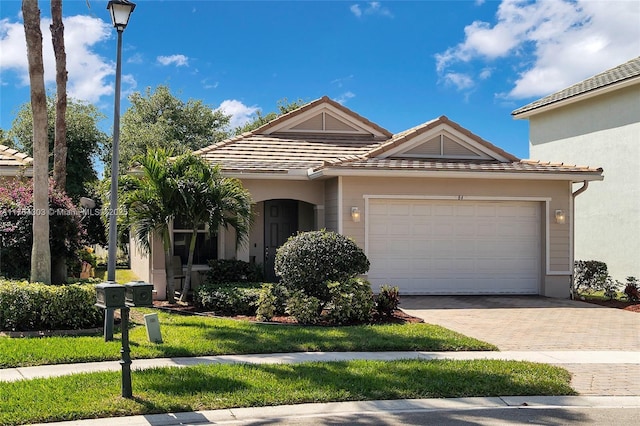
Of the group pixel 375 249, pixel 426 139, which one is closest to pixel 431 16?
pixel 426 139

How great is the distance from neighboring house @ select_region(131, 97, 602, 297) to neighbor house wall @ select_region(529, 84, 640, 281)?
14.6 ft

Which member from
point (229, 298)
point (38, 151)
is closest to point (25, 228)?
point (38, 151)

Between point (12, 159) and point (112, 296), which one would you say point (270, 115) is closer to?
point (12, 159)

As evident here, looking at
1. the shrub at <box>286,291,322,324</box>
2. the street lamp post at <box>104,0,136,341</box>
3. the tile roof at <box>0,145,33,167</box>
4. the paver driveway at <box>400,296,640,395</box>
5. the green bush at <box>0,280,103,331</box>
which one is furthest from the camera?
the tile roof at <box>0,145,33,167</box>

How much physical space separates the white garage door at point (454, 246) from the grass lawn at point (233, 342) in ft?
14.4

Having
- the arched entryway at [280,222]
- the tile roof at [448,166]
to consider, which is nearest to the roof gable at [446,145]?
the tile roof at [448,166]

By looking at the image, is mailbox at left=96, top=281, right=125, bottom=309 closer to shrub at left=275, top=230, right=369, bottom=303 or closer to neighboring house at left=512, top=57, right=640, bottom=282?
shrub at left=275, top=230, right=369, bottom=303

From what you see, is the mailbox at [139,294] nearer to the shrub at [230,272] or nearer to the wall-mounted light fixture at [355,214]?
the shrub at [230,272]

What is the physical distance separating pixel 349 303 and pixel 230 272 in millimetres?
4159

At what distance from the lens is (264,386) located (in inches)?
289

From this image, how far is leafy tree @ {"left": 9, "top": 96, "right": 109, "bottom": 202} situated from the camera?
1161 inches

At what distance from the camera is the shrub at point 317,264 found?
12.2 m

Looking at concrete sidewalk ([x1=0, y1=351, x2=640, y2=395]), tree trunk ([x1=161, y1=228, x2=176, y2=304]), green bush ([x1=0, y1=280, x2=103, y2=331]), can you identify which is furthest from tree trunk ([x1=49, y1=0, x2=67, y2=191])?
concrete sidewalk ([x1=0, y1=351, x2=640, y2=395])

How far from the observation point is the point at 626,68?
67.7 feet
